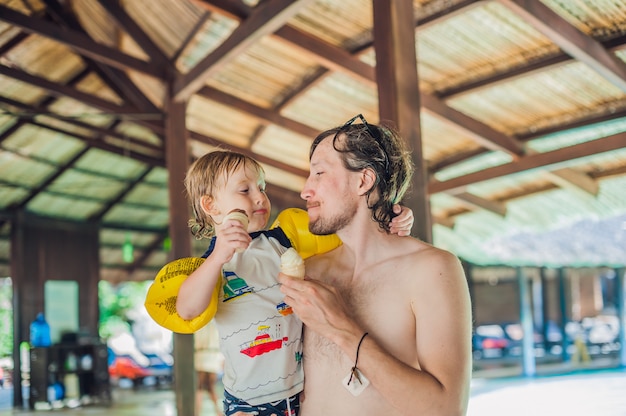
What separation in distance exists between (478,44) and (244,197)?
16.0ft

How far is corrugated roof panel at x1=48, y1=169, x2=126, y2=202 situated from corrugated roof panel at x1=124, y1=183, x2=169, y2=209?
20 centimetres

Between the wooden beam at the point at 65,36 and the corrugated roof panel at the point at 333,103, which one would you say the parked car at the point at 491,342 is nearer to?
the corrugated roof panel at the point at 333,103

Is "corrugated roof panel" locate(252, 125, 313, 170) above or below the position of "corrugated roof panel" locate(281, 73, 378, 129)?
above

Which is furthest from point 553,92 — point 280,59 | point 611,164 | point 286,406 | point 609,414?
point 286,406

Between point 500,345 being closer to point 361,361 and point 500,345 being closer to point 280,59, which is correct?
point 280,59

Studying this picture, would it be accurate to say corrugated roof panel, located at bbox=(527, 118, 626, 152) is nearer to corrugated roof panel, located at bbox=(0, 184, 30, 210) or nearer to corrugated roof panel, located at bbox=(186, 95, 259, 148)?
corrugated roof panel, located at bbox=(186, 95, 259, 148)

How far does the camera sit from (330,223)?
174 cm

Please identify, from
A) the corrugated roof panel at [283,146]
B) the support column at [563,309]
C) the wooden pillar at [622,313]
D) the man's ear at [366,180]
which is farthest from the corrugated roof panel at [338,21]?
the wooden pillar at [622,313]

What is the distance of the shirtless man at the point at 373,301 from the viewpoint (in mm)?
1504

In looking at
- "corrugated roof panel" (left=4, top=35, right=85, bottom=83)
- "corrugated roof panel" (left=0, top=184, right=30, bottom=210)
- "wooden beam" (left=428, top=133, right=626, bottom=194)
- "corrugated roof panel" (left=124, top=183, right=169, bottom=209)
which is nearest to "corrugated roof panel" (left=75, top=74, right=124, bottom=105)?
"corrugated roof panel" (left=4, top=35, right=85, bottom=83)

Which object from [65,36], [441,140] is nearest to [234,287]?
[65,36]

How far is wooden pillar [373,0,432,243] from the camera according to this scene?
3.70 meters

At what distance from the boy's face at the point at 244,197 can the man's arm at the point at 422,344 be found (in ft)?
1.57

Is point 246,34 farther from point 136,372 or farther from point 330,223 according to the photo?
point 136,372
